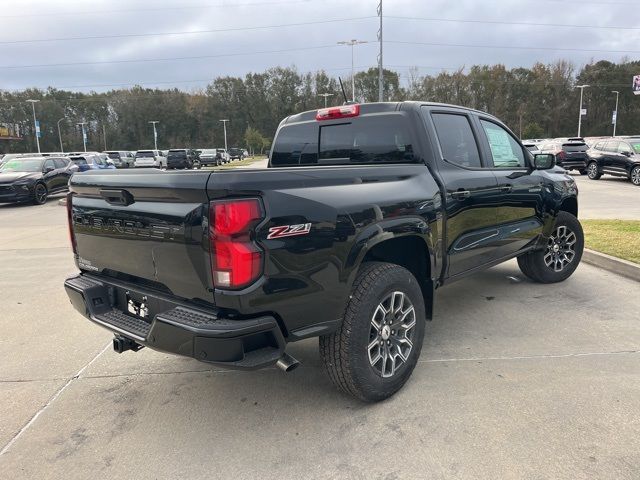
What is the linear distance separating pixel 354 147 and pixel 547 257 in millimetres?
3088

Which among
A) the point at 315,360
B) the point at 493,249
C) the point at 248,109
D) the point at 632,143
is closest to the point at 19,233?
the point at 315,360

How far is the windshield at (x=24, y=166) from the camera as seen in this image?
1677 cm

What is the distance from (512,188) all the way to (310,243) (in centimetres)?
278

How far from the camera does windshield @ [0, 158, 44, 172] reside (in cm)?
1677

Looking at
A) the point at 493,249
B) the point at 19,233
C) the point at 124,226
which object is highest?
the point at 124,226

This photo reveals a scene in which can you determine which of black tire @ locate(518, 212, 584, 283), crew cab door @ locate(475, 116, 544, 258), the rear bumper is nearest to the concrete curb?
black tire @ locate(518, 212, 584, 283)

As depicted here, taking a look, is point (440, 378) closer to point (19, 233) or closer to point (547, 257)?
point (547, 257)

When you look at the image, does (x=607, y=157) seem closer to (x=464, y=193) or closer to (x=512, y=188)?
(x=512, y=188)

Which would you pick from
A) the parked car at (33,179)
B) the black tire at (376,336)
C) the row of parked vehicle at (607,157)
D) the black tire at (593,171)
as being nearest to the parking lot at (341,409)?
the black tire at (376,336)

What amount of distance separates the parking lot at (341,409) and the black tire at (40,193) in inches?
515

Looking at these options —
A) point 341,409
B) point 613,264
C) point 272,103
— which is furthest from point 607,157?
point 272,103

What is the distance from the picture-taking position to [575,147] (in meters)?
23.6

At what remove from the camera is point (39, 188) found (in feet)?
53.8

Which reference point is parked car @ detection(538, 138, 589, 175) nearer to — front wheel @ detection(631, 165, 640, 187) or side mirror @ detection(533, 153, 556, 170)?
front wheel @ detection(631, 165, 640, 187)
